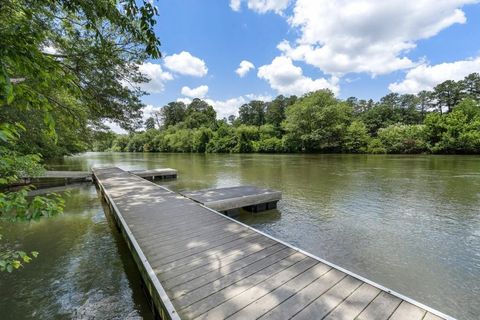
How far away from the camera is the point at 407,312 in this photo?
84.7 inches

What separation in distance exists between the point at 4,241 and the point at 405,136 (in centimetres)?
3647

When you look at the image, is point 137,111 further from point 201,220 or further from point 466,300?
point 466,300

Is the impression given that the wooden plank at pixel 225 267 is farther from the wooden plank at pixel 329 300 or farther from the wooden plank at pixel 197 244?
the wooden plank at pixel 329 300

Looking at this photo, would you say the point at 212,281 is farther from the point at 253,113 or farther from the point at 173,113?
the point at 173,113

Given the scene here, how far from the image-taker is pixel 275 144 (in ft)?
132

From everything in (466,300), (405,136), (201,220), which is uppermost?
(405,136)

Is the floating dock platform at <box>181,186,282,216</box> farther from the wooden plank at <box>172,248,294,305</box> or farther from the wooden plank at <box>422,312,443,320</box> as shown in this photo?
the wooden plank at <box>422,312,443,320</box>

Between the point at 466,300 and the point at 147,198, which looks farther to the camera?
the point at 147,198

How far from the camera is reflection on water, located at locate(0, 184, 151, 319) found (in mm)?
3045

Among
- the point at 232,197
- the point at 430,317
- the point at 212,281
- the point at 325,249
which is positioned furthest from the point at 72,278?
the point at 430,317

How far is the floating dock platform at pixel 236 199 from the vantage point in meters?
6.26

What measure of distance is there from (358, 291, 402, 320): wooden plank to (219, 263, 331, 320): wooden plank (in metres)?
0.57

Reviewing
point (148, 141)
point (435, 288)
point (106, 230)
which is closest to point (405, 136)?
point (435, 288)

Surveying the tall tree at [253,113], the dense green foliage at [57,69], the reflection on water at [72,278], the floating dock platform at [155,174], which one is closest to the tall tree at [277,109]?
the tall tree at [253,113]
